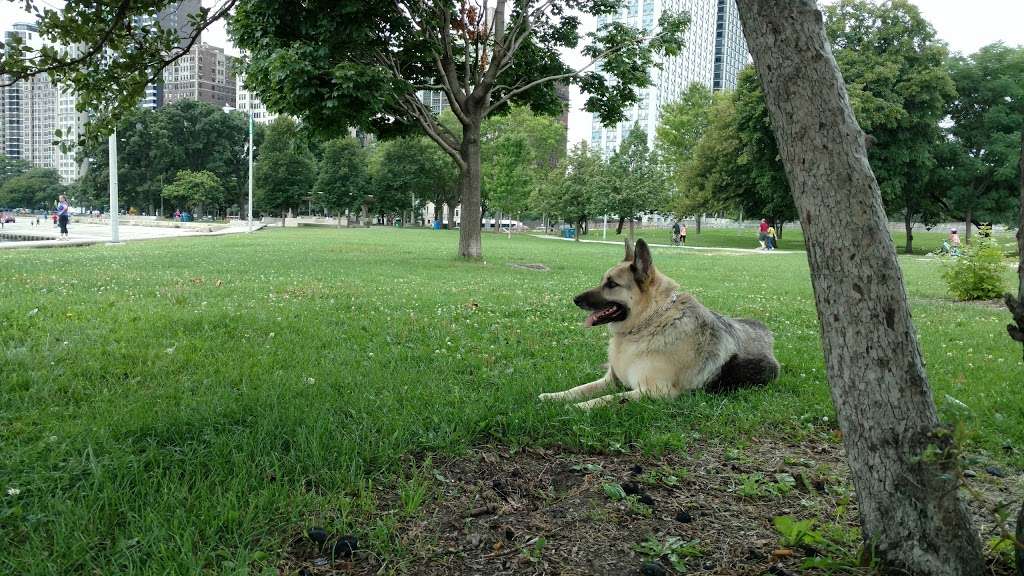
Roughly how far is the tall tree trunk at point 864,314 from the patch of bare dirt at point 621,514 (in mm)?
203

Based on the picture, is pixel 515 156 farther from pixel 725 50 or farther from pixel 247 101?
pixel 725 50

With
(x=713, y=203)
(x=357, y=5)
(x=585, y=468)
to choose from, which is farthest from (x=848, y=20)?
(x=585, y=468)

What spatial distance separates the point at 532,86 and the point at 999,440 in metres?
17.9

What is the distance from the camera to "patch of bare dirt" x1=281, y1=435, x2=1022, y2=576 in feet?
8.45

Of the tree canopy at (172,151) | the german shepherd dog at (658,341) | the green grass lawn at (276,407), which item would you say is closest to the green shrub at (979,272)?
the green grass lawn at (276,407)

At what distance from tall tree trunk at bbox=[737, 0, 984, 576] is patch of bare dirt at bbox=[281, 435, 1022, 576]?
0.67ft

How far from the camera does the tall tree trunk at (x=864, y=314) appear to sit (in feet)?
7.41

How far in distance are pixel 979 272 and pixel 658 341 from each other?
12790mm

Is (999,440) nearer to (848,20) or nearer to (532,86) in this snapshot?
(532,86)

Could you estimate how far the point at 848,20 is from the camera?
138 ft

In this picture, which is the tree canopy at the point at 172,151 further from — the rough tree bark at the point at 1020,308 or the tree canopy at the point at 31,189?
the rough tree bark at the point at 1020,308

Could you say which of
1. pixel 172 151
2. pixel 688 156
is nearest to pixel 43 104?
pixel 688 156

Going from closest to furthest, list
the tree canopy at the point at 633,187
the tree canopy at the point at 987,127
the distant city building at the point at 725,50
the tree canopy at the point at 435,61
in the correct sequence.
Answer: the tree canopy at the point at 435,61 → the tree canopy at the point at 987,127 → the tree canopy at the point at 633,187 → the distant city building at the point at 725,50

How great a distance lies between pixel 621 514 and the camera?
119 inches
